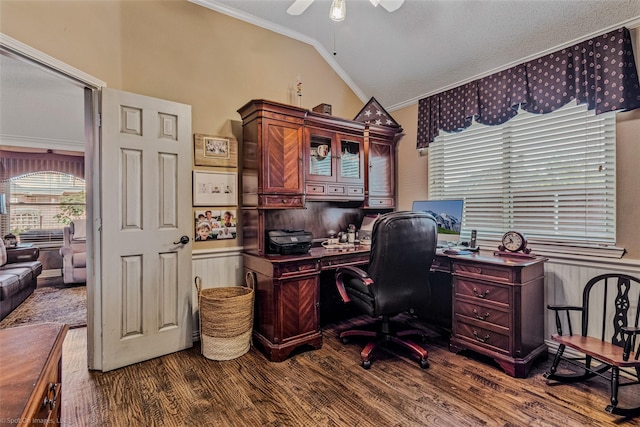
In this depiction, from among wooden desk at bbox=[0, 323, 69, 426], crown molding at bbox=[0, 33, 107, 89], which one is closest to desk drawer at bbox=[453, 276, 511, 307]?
wooden desk at bbox=[0, 323, 69, 426]

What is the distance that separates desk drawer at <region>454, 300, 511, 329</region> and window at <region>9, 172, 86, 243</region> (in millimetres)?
6462

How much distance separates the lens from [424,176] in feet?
11.7

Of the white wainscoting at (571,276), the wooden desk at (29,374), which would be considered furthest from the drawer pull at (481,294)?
the wooden desk at (29,374)

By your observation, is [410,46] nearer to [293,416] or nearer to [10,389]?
[293,416]

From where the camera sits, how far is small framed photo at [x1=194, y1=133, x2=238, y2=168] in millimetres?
2828

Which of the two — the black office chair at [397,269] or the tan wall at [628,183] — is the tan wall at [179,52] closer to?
the black office chair at [397,269]

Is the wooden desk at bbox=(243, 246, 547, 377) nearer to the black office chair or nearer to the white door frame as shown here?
the black office chair

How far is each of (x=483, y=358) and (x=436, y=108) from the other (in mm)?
2433

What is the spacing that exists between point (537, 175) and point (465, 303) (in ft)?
4.17

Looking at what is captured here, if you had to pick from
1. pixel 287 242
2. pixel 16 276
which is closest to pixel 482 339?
pixel 287 242

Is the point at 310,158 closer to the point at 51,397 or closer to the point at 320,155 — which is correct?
the point at 320,155

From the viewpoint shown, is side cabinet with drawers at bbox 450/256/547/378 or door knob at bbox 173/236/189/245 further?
door knob at bbox 173/236/189/245

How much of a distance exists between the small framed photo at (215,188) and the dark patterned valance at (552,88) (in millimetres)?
2154

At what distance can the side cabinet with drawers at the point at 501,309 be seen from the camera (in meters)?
2.24
